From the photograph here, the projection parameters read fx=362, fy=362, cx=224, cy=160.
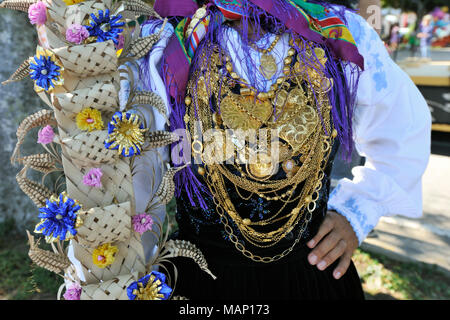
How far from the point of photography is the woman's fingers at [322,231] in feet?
3.93

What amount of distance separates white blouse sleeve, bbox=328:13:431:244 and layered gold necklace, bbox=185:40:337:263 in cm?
21

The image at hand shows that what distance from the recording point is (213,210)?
1.09 metres

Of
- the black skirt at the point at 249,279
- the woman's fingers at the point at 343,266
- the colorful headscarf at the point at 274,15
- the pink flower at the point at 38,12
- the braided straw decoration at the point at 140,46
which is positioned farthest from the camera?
the woman's fingers at the point at 343,266

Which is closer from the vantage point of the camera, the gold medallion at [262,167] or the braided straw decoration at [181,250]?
the braided straw decoration at [181,250]

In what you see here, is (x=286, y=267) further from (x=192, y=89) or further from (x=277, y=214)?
(x=192, y=89)

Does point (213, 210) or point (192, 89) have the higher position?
point (192, 89)

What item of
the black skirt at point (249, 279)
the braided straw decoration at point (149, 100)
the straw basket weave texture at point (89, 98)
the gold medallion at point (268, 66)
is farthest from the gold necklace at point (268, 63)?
the black skirt at point (249, 279)

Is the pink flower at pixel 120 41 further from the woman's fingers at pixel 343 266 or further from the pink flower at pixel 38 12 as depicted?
the woman's fingers at pixel 343 266

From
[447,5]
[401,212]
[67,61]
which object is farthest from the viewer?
[447,5]

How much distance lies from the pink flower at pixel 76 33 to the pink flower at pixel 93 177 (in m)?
0.27

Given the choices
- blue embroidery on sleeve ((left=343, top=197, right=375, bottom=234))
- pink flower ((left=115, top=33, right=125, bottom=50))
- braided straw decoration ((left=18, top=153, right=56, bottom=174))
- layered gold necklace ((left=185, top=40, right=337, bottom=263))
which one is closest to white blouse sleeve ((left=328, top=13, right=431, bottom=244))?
blue embroidery on sleeve ((left=343, top=197, right=375, bottom=234))

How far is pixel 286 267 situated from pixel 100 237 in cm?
63

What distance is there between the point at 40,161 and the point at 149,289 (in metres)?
0.38
